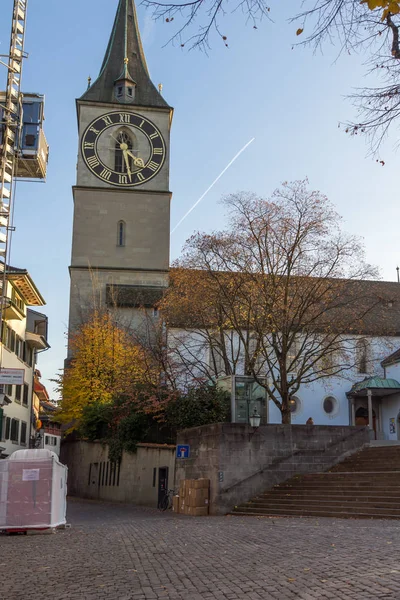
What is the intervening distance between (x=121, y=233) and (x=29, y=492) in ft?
131

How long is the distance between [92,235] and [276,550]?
46.6 meters

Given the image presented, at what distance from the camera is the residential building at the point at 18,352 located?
40.0 meters

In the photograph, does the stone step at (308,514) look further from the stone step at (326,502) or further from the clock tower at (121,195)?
the clock tower at (121,195)

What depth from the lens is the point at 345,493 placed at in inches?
845

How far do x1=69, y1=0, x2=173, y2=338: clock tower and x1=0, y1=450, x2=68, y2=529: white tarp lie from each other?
110ft

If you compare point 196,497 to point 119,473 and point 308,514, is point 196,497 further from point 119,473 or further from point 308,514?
point 119,473

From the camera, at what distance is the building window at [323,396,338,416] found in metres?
48.4

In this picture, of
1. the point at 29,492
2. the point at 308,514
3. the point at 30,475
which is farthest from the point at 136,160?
the point at 29,492

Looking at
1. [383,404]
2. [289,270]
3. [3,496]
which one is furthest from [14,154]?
[383,404]

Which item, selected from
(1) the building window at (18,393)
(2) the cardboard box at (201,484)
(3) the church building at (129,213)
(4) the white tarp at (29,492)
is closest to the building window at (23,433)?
(1) the building window at (18,393)

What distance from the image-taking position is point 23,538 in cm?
1634

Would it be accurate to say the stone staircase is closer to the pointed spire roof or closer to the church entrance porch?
the church entrance porch

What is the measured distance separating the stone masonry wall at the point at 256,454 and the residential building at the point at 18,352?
14781 mm

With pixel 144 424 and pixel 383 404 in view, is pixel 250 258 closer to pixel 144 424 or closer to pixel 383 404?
pixel 144 424
